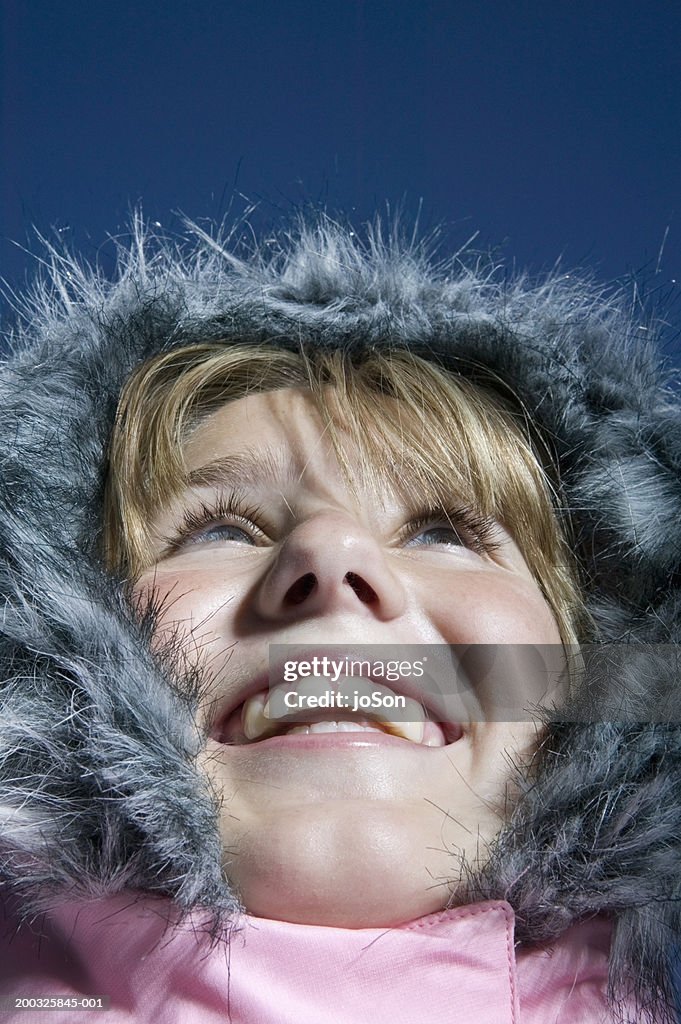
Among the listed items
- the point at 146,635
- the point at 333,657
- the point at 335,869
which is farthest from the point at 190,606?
the point at 335,869

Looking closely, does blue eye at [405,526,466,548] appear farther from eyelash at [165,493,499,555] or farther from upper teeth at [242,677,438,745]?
upper teeth at [242,677,438,745]

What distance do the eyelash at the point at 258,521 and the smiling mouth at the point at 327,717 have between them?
184mm

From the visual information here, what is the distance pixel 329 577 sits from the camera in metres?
0.96

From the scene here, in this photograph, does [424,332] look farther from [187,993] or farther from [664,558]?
[187,993]

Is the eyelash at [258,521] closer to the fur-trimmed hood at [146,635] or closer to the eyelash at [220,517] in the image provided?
the eyelash at [220,517]

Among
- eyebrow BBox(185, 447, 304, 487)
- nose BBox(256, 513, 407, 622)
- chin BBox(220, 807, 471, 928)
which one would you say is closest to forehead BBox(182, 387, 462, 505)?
eyebrow BBox(185, 447, 304, 487)

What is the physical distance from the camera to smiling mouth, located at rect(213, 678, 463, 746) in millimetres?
967

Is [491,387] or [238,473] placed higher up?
[491,387]

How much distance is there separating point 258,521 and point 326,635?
180 mm

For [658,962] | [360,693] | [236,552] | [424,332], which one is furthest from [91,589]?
[658,962]

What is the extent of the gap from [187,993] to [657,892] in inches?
17.5

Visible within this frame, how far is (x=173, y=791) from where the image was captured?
0.92 metres

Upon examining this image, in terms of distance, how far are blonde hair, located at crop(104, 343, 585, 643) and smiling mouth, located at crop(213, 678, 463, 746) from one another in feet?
0.66

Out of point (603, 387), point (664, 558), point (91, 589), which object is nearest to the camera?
point (91, 589)
